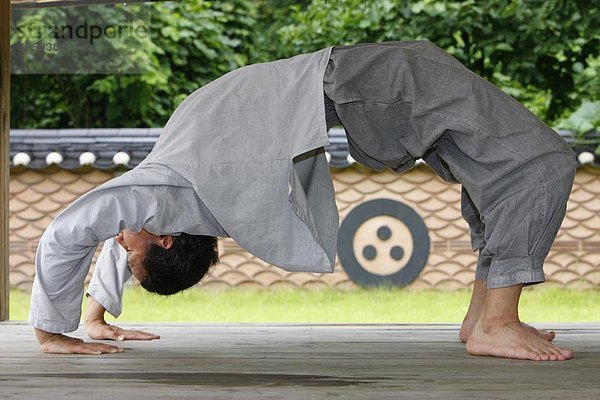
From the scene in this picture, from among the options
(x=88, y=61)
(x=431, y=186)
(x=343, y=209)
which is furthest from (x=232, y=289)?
(x=88, y=61)

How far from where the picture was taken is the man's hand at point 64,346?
6.84 ft

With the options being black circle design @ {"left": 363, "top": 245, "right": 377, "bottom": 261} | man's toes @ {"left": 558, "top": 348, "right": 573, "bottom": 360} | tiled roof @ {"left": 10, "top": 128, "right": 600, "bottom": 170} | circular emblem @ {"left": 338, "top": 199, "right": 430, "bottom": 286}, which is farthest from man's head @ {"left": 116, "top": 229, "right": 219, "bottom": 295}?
black circle design @ {"left": 363, "top": 245, "right": 377, "bottom": 261}

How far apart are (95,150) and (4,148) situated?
3.71m

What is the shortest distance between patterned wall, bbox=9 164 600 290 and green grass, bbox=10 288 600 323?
84mm

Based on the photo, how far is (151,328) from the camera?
2.69 meters

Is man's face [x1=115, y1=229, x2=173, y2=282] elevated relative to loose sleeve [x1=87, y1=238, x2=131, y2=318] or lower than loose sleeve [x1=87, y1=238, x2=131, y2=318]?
elevated

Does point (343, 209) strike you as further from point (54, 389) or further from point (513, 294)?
point (54, 389)

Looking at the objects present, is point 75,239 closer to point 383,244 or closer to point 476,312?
point 476,312

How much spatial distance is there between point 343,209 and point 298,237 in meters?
4.98

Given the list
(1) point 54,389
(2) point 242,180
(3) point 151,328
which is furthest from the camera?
(3) point 151,328

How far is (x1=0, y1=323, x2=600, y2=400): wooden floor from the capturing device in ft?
5.18

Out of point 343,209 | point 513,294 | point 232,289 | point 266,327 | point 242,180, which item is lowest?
point 232,289

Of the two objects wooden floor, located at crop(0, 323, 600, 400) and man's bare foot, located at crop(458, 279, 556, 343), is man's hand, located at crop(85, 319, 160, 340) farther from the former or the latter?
man's bare foot, located at crop(458, 279, 556, 343)

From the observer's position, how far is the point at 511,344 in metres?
1.96
